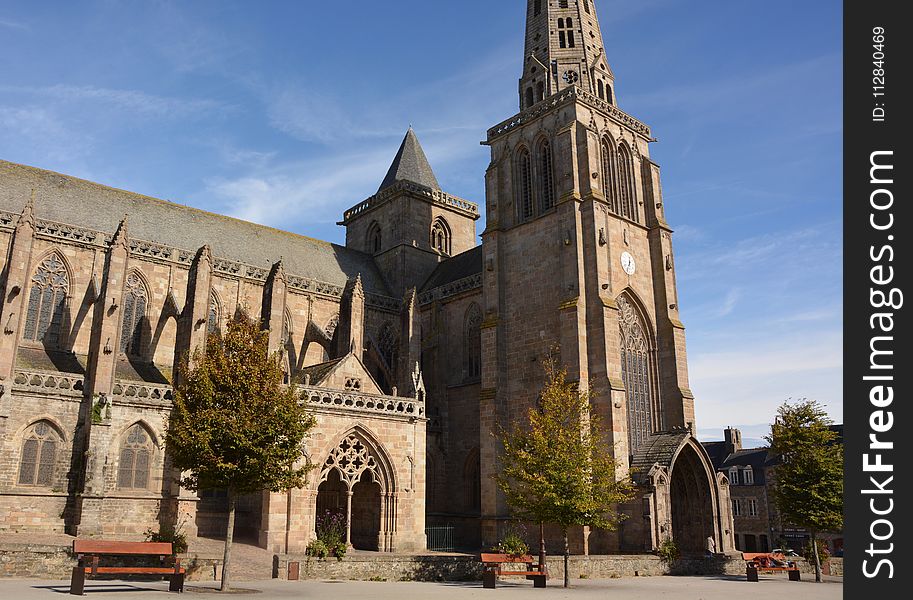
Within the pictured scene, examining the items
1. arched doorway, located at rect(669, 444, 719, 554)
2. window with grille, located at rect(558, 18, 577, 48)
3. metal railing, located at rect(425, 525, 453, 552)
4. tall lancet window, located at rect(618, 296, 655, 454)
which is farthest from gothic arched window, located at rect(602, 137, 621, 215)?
metal railing, located at rect(425, 525, 453, 552)

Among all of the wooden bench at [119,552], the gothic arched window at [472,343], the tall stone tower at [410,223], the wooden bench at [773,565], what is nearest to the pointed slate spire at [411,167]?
the tall stone tower at [410,223]

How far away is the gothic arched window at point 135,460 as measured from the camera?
79.3 feet

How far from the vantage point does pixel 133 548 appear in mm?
15430

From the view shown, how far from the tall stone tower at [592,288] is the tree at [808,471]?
301 cm

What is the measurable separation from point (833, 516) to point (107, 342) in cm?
2586

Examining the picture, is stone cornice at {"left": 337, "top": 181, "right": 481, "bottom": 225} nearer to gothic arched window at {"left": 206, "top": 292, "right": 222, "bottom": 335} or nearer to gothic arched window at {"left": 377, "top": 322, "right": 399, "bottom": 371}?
gothic arched window at {"left": 377, "top": 322, "right": 399, "bottom": 371}

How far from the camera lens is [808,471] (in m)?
26.2

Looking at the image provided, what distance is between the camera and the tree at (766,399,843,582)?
25.6 metres

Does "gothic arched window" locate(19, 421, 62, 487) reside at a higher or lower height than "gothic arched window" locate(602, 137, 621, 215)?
lower

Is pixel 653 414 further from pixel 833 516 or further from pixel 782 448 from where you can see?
pixel 833 516

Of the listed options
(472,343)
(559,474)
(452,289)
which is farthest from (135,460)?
(452,289)

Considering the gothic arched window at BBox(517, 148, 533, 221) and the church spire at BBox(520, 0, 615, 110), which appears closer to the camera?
the gothic arched window at BBox(517, 148, 533, 221)

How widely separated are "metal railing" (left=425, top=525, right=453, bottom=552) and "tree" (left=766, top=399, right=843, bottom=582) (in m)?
12.8
